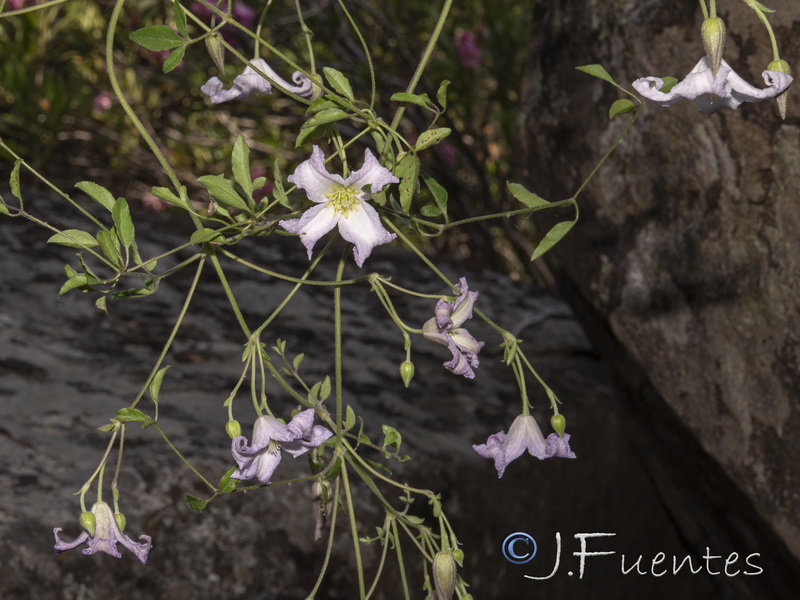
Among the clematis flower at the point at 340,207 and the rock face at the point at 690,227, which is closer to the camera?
the clematis flower at the point at 340,207

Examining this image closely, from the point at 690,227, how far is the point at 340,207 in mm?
969

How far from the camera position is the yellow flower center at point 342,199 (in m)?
0.72

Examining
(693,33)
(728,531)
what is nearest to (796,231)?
(693,33)

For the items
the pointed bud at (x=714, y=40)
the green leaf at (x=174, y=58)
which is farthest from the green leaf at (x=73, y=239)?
the pointed bud at (x=714, y=40)

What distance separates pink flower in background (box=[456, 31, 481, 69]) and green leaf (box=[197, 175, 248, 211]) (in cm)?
282

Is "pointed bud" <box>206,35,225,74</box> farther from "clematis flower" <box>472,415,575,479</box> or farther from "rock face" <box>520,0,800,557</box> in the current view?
"rock face" <box>520,0,800,557</box>

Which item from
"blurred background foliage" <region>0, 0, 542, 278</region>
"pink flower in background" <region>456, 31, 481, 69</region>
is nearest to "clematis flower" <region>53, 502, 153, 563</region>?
"blurred background foliage" <region>0, 0, 542, 278</region>

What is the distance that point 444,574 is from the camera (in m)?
0.78

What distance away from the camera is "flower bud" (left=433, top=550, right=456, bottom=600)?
775 mm

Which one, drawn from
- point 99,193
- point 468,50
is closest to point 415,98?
point 99,193

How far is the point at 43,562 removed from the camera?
4.60 feet

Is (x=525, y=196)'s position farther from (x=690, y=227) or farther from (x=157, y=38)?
(x=690, y=227)

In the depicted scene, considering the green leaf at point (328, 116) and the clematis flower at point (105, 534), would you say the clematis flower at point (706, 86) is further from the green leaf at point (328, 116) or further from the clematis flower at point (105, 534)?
the clematis flower at point (105, 534)

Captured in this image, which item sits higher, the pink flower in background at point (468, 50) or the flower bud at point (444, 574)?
the flower bud at point (444, 574)
